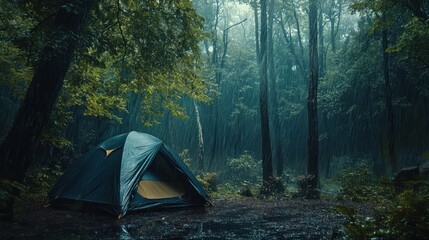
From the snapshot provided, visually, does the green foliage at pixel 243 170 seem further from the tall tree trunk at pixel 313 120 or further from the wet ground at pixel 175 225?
the wet ground at pixel 175 225

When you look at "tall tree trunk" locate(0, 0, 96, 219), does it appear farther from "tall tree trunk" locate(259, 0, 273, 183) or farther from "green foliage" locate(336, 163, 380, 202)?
"tall tree trunk" locate(259, 0, 273, 183)

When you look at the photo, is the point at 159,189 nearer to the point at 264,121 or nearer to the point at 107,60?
the point at 107,60

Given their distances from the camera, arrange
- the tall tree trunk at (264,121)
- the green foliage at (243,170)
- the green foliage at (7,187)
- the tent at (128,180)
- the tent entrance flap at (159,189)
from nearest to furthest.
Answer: the green foliage at (7,187), the tent at (128,180), the tent entrance flap at (159,189), the tall tree trunk at (264,121), the green foliage at (243,170)

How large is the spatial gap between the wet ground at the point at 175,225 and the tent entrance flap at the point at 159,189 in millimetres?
517

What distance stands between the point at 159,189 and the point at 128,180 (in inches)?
44.3

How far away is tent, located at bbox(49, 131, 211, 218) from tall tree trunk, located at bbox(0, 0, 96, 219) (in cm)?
207

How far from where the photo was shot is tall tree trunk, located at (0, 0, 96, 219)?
17.3ft

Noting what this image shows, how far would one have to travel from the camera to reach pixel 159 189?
27.3 ft

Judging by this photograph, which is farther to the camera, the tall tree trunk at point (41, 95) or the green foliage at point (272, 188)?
the green foliage at point (272, 188)

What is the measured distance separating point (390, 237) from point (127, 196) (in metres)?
5.56

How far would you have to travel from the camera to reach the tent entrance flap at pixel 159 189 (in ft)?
26.1

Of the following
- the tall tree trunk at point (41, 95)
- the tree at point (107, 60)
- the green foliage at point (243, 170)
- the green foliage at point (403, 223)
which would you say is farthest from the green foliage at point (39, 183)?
the green foliage at point (243, 170)

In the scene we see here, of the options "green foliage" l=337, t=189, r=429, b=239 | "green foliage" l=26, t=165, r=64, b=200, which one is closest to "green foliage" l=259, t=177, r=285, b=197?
"green foliage" l=26, t=165, r=64, b=200

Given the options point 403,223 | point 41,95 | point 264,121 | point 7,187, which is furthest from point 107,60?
point 403,223
